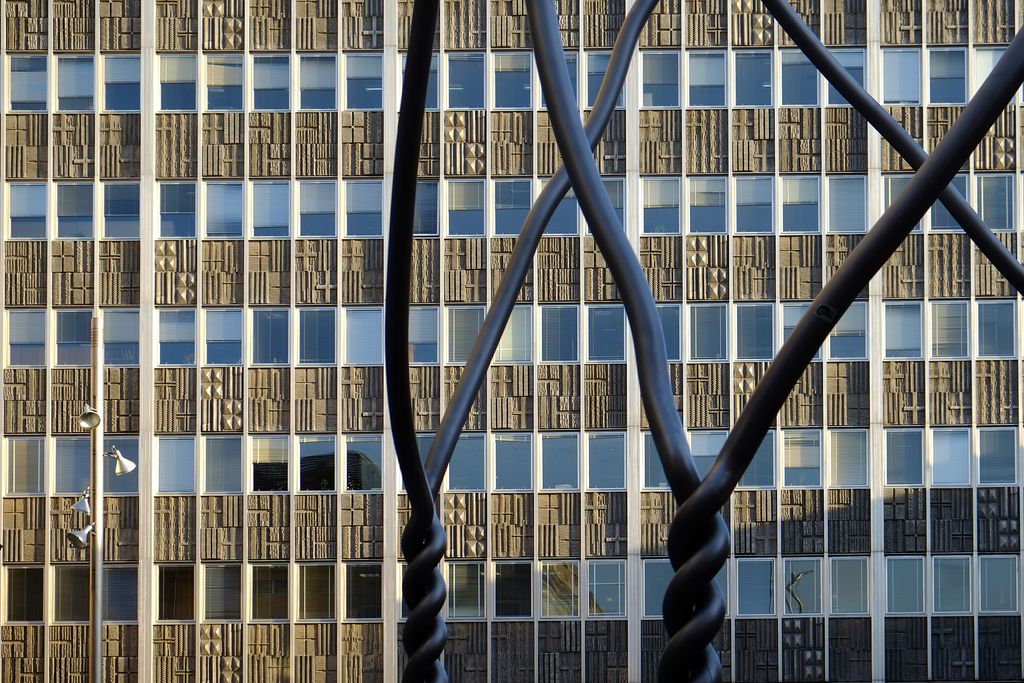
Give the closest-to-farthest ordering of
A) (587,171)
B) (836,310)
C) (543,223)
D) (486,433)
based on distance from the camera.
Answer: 1. (836,310)
2. (587,171)
3. (543,223)
4. (486,433)

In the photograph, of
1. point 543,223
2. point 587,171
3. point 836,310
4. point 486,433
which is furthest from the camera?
point 486,433

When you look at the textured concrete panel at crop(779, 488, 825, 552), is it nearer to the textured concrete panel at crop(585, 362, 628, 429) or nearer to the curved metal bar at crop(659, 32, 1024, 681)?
the textured concrete panel at crop(585, 362, 628, 429)

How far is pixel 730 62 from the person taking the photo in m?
27.0

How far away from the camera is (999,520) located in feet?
87.5

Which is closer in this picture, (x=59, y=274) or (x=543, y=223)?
(x=543, y=223)

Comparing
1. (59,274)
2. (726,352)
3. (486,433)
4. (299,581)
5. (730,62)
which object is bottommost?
(299,581)

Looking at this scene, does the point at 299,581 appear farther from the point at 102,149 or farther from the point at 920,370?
the point at 920,370

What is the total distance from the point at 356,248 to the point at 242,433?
462 cm

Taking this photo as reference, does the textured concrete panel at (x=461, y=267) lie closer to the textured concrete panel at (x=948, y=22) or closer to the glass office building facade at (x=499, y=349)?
the glass office building facade at (x=499, y=349)

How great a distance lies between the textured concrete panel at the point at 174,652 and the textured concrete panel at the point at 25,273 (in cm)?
755

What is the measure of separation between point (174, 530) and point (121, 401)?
297cm

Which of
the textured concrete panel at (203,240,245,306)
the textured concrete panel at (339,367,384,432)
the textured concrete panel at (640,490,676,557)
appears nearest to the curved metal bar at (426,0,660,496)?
the textured concrete panel at (339,367,384,432)

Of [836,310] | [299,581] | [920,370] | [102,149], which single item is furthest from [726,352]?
[836,310]

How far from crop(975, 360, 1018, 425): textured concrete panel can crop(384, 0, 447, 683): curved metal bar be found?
25423 mm
